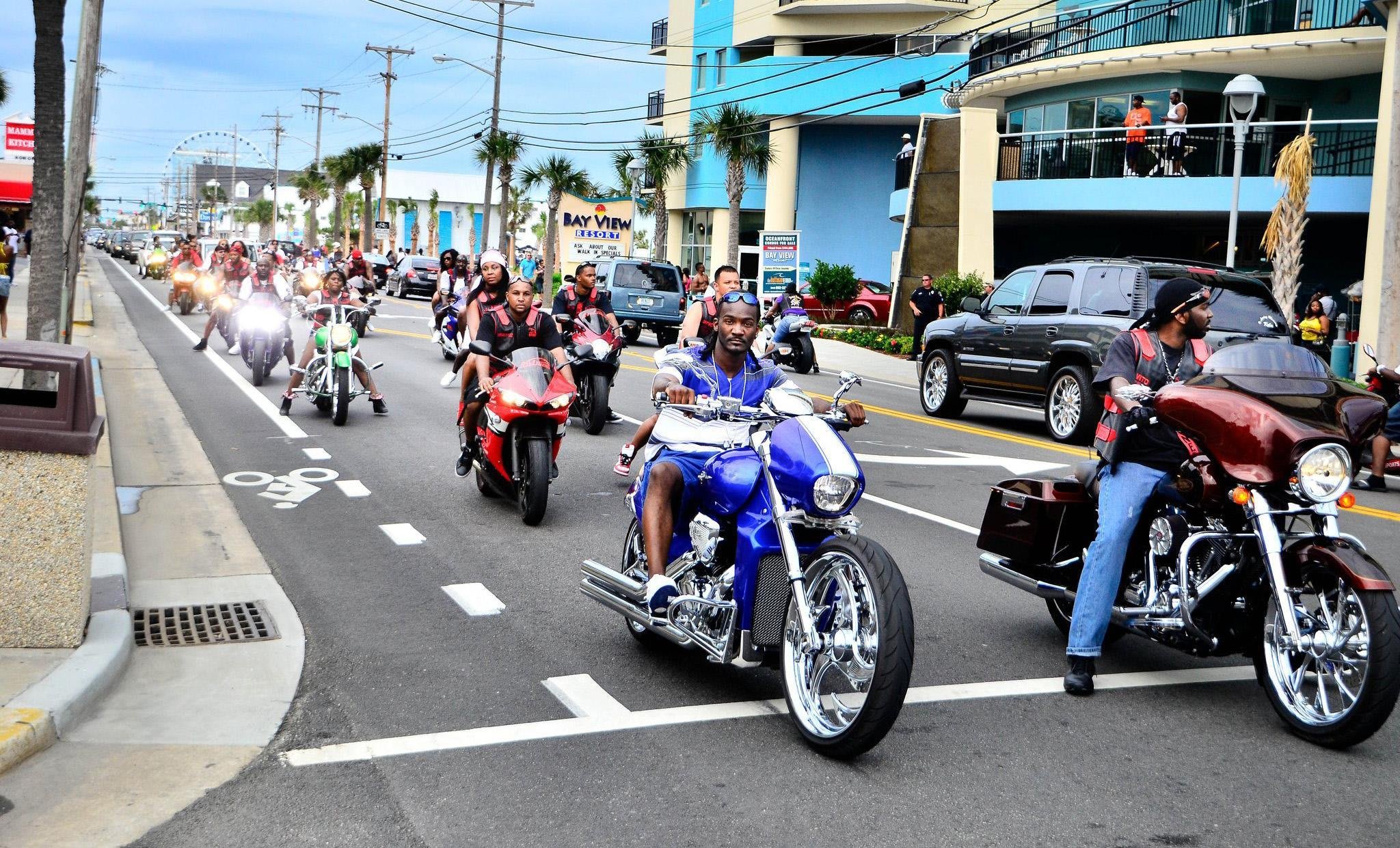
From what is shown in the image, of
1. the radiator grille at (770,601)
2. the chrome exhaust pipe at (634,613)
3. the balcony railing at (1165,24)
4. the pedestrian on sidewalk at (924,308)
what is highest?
the balcony railing at (1165,24)

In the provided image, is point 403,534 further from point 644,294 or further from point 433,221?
point 433,221

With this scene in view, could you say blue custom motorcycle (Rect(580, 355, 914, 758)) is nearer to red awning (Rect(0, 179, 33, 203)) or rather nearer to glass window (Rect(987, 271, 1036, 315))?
glass window (Rect(987, 271, 1036, 315))

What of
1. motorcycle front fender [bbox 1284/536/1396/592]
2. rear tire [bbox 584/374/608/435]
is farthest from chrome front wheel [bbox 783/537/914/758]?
rear tire [bbox 584/374/608/435]

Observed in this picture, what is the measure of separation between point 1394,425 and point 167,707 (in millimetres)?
11841

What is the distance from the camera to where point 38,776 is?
470cm

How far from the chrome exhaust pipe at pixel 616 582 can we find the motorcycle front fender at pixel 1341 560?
2.59m

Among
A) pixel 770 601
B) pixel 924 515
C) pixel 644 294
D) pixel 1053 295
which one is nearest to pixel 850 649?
pixel 770 601

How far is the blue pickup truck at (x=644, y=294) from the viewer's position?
3106cm

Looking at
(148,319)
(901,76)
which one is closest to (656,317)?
(148,319)

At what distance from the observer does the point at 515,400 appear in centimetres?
941

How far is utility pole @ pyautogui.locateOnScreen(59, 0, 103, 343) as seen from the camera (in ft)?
55.4

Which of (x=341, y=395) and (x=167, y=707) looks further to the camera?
(x=341, y=395)

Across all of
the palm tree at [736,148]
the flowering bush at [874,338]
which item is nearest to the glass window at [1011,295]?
the flowering bush at [874,338]

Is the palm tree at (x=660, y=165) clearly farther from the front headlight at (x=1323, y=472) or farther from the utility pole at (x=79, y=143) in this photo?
the front headlight at (x=1323, y=472)
